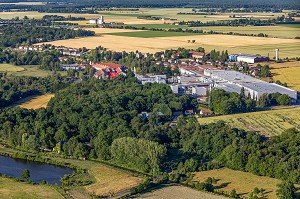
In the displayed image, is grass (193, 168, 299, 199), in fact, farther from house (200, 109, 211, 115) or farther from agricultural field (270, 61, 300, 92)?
agricultural field (270, 61, 300, 92)

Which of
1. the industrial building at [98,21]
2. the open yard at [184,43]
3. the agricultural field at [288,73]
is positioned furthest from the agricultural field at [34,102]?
the industrial building at [98,21]

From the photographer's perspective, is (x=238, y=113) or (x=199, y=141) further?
(x=238, y=113)

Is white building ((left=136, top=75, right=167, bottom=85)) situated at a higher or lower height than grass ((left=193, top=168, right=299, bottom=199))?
higher

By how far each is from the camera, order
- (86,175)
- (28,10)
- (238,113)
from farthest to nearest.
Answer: (28,10), (238,113), (86,175)

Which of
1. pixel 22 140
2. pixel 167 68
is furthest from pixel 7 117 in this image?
pixel 167 68

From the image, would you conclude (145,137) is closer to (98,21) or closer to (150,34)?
(150,34)

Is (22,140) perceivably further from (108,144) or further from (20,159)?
(108,144)

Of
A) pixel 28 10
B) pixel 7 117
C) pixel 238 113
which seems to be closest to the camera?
pixel 7 117

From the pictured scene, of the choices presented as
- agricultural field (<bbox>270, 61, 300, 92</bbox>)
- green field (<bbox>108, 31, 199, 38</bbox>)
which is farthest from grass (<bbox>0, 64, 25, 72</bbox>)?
agricultural field (<bbox>270, 61, 300, 92</bbox>)
